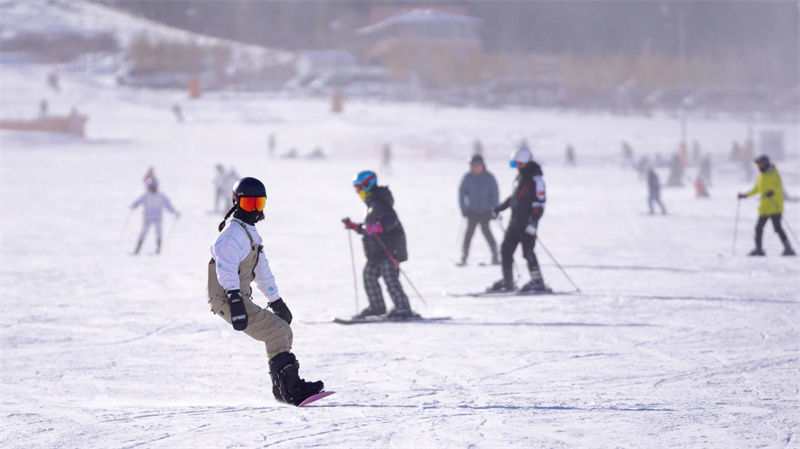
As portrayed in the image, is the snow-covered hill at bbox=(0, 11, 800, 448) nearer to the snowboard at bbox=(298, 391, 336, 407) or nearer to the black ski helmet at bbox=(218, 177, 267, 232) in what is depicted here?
the snowboard at bbox=(298, 391, 336, 407)

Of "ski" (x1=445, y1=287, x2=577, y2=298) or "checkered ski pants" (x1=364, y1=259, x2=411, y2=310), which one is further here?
"ski" (x1=445, y1=287, x2=577, y2=298)

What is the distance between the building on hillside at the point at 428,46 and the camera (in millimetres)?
77875

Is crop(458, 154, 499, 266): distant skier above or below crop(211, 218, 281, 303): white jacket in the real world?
below

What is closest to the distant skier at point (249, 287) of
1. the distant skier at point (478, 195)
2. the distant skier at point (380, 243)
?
the distant skier at point (380, 243)

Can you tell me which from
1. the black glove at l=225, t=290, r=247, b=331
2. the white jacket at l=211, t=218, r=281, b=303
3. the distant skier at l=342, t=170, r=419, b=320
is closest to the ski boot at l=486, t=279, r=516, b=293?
the distant skier at l=342, t=170, r=419, b=320

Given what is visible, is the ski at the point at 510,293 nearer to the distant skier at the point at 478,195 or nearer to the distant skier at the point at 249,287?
the distant skier at the point at 478,195

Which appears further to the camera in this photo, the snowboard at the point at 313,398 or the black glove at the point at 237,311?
the snowboard at the point at 313,398

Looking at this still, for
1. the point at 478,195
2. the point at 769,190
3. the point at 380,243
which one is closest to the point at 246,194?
the point at 380,243

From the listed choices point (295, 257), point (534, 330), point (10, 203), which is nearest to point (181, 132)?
point (10, 203)

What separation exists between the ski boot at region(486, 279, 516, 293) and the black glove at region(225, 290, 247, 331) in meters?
5.45

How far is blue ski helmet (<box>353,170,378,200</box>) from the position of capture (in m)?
8.41

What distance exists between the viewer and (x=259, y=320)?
18.7ft

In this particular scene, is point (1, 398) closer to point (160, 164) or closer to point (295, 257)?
point (295, 257)

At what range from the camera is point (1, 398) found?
6316 mm
